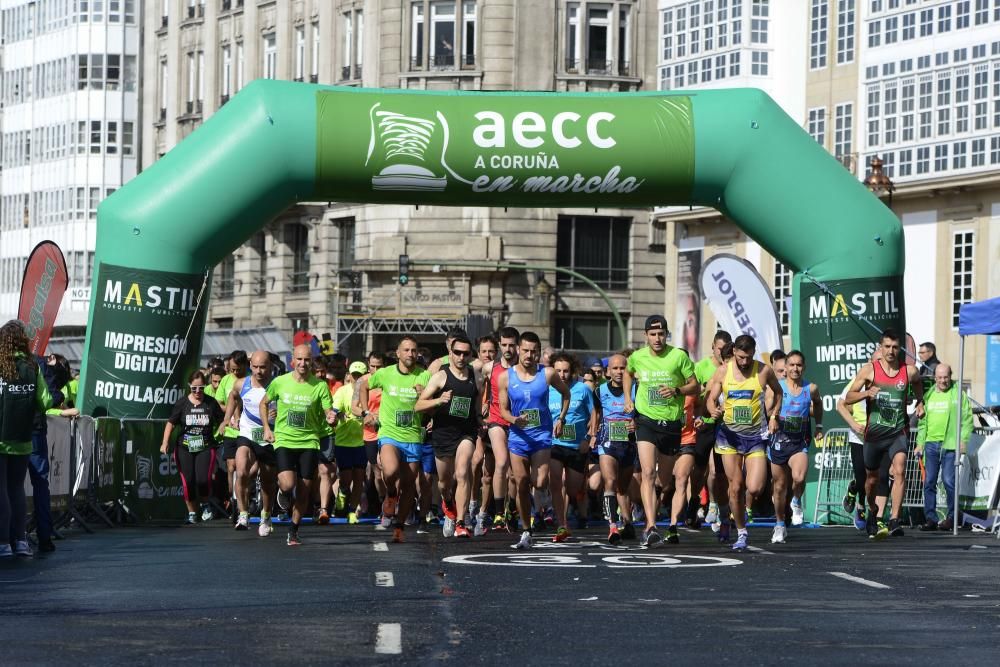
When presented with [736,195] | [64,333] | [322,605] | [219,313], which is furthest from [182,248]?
[64,333]

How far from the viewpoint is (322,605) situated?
38.8 feet

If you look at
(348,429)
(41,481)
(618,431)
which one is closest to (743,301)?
(348,429)

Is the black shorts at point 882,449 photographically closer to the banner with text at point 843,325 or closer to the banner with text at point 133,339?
the banner with text at point 843,325

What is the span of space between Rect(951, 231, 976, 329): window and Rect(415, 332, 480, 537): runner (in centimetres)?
2578

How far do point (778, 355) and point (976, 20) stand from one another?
911 inches

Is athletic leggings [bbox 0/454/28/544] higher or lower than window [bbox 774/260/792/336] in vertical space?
lower

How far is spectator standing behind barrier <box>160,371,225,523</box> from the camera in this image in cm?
2236

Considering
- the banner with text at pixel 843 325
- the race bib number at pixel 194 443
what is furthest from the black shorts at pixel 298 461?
the banner with text at pixel 843 325

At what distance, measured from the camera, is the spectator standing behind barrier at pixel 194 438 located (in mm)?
22359

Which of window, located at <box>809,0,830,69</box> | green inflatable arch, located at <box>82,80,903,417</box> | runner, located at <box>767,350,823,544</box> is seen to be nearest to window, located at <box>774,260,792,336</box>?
window, located at <box>809,0,830,69</box>

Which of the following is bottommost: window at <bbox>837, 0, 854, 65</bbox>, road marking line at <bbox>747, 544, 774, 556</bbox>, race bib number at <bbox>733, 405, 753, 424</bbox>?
road marking line at <bbox>747, 544, 774, 556</bbox>

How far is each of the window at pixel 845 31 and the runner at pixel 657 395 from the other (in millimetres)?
30634

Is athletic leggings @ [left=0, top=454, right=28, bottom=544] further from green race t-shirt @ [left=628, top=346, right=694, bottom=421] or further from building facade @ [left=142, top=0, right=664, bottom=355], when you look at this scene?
building facade @ [left=142, top=0, right=664, bottom=355]

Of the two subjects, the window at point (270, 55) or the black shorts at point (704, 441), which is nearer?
the black shorts at point (704, 441)
